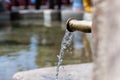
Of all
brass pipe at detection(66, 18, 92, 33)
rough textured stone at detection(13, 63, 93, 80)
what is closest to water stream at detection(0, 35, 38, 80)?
rough textured stone at detection(13, 63, 93, 80)

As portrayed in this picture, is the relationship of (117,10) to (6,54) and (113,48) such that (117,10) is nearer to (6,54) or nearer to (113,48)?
(113,48)

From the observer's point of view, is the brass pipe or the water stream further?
the water stream

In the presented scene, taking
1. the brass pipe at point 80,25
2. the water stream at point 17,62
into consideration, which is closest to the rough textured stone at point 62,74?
the brass pipe at point 80,25

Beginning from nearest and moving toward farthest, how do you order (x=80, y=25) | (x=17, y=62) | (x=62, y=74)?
(x=80, y=25)
(x=62, y=74)
(x=17, y=62)

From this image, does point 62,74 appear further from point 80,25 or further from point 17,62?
point 17,62

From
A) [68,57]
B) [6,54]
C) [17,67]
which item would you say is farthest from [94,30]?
[6,54]

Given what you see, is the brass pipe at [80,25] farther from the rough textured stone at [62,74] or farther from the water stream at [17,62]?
the water stream at [17,62]

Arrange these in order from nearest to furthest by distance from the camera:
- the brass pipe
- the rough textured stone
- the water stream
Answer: the brass pipe < the rough textured stone < the water stream

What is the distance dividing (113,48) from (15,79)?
92.1 inches

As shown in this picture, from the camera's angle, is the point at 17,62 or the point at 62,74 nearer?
the point at 62,74

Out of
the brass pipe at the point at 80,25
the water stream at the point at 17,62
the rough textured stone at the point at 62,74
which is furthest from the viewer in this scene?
the water stream at the point at 17,62

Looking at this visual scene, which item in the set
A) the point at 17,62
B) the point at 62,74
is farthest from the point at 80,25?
the point at 17,62

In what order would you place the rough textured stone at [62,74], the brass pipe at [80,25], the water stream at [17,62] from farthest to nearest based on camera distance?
1. the water stream at [17,62]
2. the rough textured stone at [62,74]
3. the brass pipe at [80,25]

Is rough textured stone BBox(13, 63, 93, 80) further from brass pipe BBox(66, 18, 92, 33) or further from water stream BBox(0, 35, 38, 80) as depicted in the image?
water stream BBox(0, 35, 38, 80)
